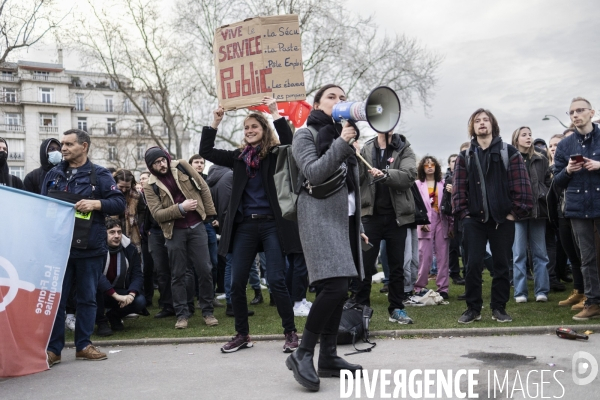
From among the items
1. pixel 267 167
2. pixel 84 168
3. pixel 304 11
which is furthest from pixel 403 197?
pixel 304 11

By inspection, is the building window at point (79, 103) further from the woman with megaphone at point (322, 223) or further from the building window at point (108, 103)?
the woman with megaphone at point (322, 223)

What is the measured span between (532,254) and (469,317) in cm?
222

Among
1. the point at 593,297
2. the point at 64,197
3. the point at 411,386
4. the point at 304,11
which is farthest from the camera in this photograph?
the point at 304,11

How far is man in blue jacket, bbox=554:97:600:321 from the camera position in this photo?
669 cm

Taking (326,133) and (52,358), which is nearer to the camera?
(326,133)

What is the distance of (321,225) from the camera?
14.8 feet

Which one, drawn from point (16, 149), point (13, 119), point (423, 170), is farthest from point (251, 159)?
point (13, 119)

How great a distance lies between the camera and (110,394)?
460 cm

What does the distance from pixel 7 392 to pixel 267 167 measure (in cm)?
295

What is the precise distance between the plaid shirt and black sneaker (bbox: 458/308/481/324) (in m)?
1.09

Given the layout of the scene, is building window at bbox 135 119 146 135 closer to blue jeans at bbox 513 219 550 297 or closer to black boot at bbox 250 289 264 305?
black boot at bbox 250 289 264 305

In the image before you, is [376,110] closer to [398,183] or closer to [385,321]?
[398,183]

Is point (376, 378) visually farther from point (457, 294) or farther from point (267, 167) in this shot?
point (457, 294)

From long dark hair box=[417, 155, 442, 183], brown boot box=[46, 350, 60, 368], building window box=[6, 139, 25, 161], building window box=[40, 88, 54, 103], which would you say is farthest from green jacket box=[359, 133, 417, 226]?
building window box=[40, 88, 54, 103]
